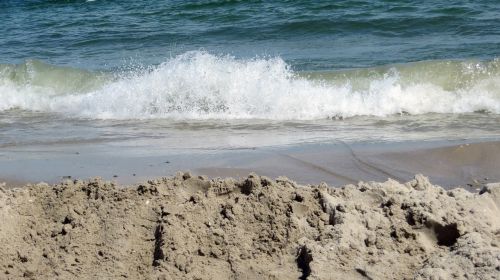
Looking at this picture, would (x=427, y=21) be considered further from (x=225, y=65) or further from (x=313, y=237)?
(x=313, y=237)

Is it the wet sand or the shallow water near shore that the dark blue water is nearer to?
the shallow water near shore

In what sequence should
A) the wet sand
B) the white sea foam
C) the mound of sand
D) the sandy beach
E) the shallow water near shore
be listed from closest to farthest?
the mound of sand < the sandy beach < the wet sand < the shallow water near shore < the white sea foam

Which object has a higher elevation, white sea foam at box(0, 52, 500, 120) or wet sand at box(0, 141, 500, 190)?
wet sand at box(0, 141, 500, 190)

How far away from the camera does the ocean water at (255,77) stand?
7.07 m

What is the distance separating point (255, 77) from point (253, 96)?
1.66 feet

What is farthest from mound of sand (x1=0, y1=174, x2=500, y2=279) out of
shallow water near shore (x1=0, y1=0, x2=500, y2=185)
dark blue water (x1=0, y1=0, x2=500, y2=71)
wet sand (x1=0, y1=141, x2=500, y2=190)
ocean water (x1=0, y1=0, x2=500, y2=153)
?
dark blue water (x1=0, y1=0, x2=500, y2=71)

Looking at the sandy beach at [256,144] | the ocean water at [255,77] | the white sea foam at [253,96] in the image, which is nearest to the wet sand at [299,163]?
the sandy beach at [256,144]

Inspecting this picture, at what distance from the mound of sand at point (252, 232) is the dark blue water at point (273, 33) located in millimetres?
6815

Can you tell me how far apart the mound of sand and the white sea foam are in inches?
165

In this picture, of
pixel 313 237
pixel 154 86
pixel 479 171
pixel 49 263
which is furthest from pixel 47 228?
pixel 154 86

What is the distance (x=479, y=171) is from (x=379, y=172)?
2.16 ft

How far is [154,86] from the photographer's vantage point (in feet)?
29.6

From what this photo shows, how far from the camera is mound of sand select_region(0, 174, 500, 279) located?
3125 mm

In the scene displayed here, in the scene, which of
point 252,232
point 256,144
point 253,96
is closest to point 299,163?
point 256,144
